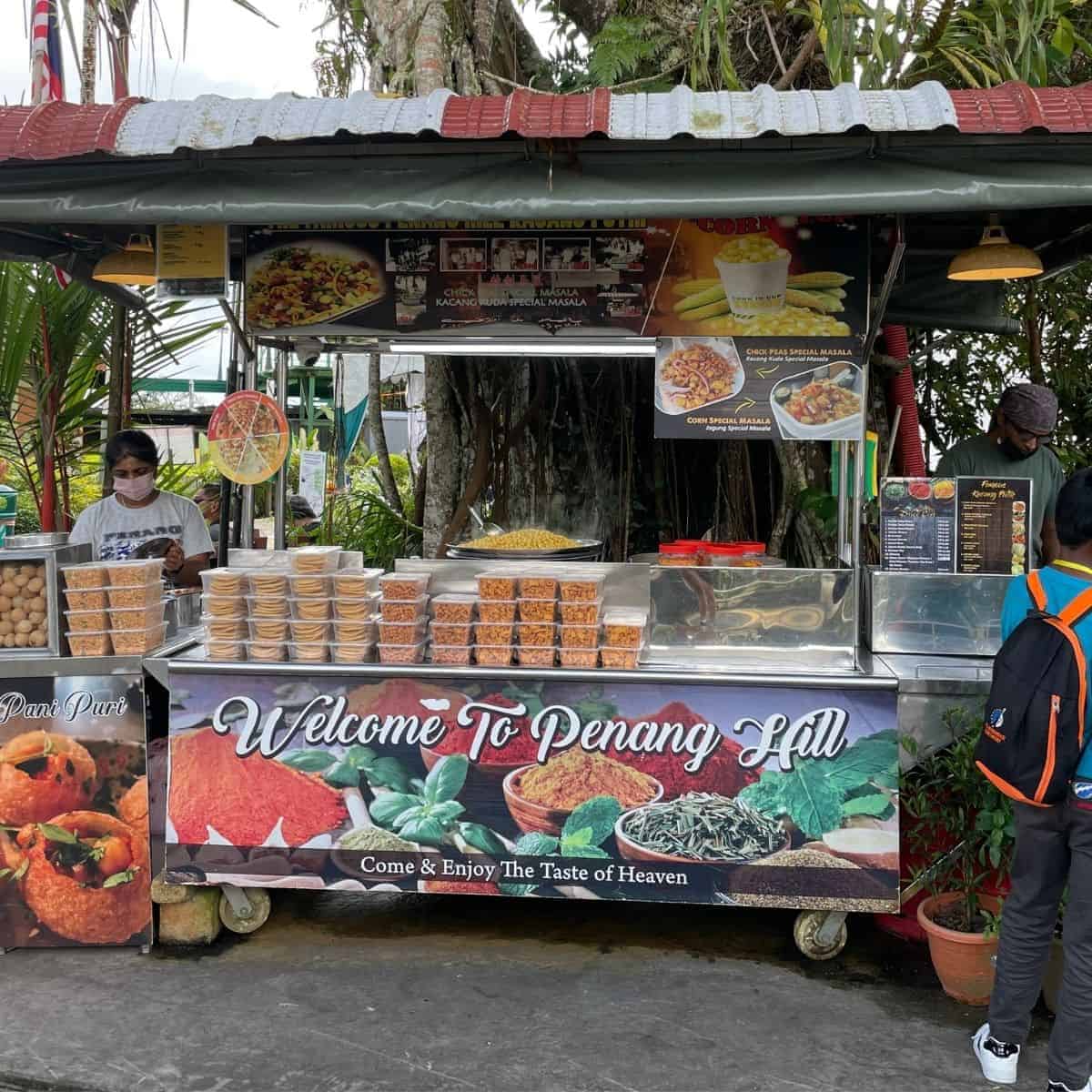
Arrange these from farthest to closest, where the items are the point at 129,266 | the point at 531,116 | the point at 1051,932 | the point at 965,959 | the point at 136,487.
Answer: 1. the point at 136,487
2. the point at 129,266
3. the point at 965,959
4. the point at 531,116
5. the point at 1051,932

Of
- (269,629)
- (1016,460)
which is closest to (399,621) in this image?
(269,629)

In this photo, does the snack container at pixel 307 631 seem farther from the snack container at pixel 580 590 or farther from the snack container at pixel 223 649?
the snack container at pixel 580 590

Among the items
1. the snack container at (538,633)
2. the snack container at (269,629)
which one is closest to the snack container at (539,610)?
the snack container at (538,633)

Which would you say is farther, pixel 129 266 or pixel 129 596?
pixel 129 266

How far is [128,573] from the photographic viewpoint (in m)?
3.71

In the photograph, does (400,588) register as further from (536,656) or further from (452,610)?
(536,656)

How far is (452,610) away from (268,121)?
1698mm

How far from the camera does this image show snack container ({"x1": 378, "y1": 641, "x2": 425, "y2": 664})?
3664 millimetres

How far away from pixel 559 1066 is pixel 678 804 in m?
0.91

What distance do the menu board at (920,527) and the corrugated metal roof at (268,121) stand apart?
6.70ft

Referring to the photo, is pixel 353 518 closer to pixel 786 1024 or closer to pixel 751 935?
pixel 751 935

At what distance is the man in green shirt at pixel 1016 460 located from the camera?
181 inches

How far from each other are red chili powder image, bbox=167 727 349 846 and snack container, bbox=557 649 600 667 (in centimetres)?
92

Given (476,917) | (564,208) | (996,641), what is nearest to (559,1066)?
(476,917)
